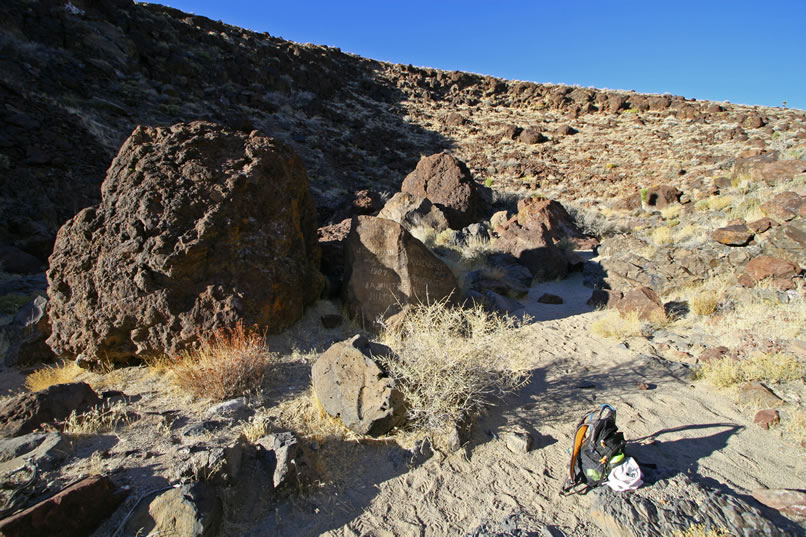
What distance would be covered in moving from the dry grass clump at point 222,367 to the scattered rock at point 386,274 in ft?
5.26

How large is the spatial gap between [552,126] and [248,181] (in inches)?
993

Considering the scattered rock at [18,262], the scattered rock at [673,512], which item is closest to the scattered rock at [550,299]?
the scattered rock at [673,512]

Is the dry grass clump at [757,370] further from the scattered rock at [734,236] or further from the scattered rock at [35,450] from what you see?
the scattered rock at [35,450]

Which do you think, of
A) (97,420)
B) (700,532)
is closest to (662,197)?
(700,532)

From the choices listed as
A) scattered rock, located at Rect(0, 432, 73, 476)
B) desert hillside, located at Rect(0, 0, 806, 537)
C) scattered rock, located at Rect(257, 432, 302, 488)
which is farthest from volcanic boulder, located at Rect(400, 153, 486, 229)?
scattered rock, located at Rect(0, 432, 73, 476)

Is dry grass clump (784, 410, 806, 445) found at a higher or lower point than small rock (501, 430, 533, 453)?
higher

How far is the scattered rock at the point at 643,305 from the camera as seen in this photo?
5938 millimetres

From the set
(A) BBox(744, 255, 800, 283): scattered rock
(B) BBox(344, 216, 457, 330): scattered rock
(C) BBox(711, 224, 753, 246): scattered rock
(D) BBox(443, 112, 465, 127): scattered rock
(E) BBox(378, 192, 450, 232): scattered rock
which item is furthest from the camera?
(D) BBox(443, 112, 465, 127): scattered rock

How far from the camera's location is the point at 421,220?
11070 millimetres

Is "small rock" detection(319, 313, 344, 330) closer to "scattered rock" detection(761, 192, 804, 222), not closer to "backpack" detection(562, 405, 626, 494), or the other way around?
"backpack" detection(562, 405, 626, 494)

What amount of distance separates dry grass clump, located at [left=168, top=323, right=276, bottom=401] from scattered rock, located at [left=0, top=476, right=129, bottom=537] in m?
1.35

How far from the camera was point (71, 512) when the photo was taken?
7.38 ft

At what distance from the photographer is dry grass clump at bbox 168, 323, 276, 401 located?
12.5ft

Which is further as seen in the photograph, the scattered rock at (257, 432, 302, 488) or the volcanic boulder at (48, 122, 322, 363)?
the volcanic boulder at (48, 122, 322, 363)
